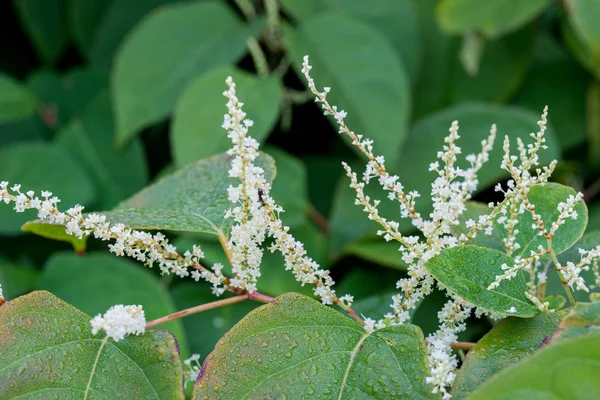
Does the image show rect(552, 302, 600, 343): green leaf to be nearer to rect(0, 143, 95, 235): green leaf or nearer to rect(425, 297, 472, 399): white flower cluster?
rect(425, 297, 472, 399): white flower cluster

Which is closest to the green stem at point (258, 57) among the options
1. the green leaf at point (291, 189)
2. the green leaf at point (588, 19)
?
the green leaf at point (291, 189)

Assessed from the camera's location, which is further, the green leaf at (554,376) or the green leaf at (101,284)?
the green leaf at (101,284)

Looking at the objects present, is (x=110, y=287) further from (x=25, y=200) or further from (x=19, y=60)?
(x=19, y=60)

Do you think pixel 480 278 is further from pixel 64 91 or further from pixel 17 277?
pixel 64 91

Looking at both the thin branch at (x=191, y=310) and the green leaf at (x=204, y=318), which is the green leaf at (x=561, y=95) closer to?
the green leaf at (x=204, y=318)

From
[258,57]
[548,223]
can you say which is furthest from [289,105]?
[548,223]

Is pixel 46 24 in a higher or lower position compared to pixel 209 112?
higher
